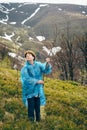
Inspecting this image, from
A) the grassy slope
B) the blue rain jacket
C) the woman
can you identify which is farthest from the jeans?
the grassy slope

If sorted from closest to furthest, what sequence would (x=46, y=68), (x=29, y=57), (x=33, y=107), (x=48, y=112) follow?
(x=29, y=57) → (x=46, y=68) → (x=33, y=107) → (x=48, y=112)

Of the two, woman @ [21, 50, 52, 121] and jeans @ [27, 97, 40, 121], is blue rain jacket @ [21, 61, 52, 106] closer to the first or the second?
woman @ [21, 50, 52, 121]

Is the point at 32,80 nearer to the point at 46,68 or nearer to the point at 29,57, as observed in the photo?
the point at 46,68

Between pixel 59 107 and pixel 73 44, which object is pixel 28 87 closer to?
pixel 59 107

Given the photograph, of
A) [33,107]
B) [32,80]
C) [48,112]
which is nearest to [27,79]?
[32,80]

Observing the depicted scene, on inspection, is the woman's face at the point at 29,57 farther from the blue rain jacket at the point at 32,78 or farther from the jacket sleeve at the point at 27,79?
the jacket sleeve at the point at 27,79

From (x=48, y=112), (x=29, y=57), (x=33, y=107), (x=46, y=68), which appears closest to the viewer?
(x=29, y=57)

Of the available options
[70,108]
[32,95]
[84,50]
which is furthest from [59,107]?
[84,50]

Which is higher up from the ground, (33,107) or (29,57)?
(29,57)
